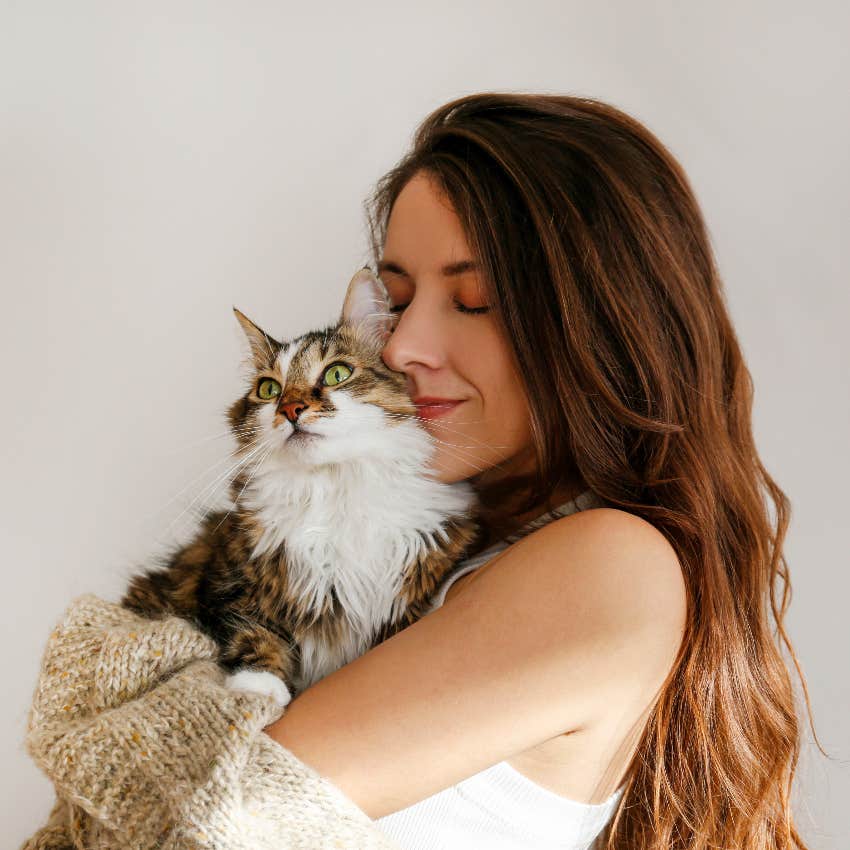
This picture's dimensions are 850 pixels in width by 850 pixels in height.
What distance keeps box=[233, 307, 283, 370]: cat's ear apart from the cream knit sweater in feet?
1.47

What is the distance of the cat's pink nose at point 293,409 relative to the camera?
3.89 feet

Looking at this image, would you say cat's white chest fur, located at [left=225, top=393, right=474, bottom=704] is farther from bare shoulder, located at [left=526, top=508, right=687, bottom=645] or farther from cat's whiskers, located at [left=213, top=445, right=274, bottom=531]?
bare shoulder, located at [left=526, top=508, right=687, bottom=645]

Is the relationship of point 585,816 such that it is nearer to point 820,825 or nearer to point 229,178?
point 820,825

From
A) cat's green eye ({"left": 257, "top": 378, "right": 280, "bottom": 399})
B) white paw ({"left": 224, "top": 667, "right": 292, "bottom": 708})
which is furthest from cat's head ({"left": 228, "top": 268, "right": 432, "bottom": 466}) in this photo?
white paw ({"left": 224, "top": 667, "right": 292, "bottom": 708})

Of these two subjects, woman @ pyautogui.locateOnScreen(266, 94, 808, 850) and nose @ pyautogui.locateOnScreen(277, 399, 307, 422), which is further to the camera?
nose @ pyautogui.locateOnScreen(277, 399, 307, 422)

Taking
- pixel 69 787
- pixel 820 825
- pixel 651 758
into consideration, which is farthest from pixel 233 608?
pixel 820 825

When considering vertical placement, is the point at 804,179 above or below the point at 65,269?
below

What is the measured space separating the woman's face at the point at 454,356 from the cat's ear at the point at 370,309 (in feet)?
0.15

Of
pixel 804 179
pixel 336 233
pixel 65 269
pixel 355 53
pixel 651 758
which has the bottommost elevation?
pixel 651 758

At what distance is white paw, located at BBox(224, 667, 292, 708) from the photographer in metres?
1.08

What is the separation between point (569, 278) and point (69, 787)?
0.92 metres

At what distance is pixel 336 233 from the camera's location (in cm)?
186

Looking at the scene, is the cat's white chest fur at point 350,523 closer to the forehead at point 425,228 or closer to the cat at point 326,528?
the cat at point 326,528

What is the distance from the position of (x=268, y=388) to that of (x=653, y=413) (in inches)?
22.8
